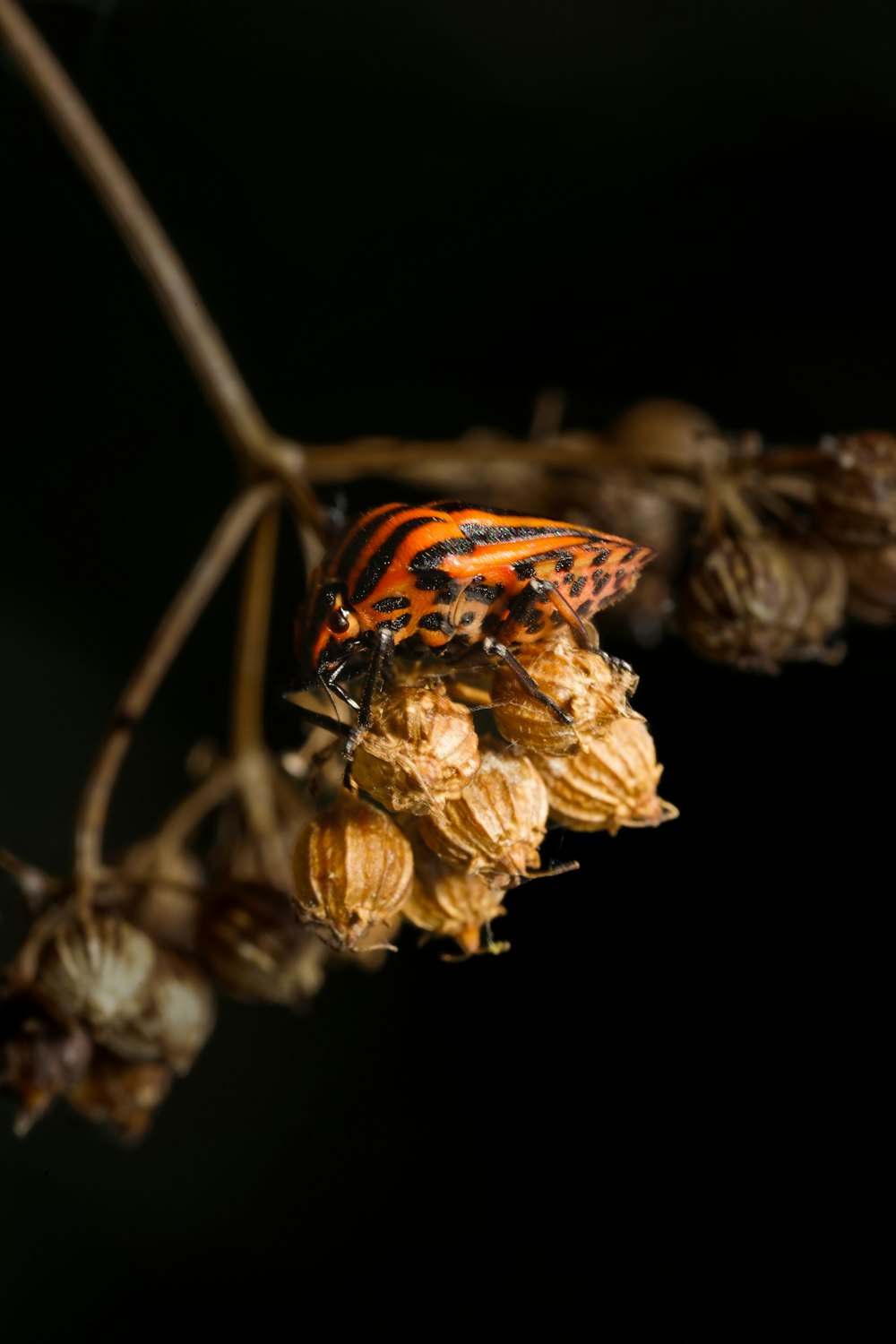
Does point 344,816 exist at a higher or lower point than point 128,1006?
higher

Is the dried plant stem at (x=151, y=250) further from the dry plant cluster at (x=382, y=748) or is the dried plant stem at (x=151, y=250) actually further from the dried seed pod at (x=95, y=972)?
the dried seed pod at (x=95, y=972)

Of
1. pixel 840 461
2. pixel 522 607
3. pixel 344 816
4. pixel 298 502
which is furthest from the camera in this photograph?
pixel 298 502

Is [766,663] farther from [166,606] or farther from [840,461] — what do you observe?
[166,606]

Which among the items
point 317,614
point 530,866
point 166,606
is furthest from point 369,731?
point 166,606

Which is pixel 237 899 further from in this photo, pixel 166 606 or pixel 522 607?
pixel 166 606

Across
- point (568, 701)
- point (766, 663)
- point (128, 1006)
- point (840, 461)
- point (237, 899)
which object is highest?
point (840, 461)

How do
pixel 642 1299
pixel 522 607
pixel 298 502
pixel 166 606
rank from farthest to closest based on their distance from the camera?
pixel 166 606
pixel 642 1299
pixel 298 502
pixel 522 607

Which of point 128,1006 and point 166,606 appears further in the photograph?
point 166,606
